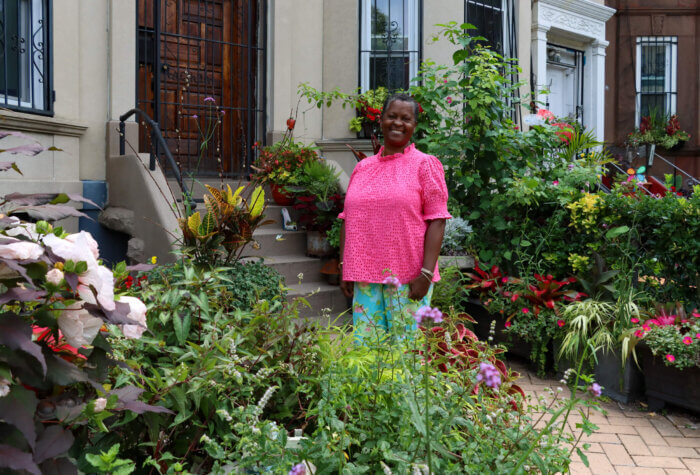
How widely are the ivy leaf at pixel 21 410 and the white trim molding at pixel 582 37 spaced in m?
10.9

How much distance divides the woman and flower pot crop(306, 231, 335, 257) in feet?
9.27

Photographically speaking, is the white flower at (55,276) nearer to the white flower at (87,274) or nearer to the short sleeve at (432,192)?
the white flower at (87,274)

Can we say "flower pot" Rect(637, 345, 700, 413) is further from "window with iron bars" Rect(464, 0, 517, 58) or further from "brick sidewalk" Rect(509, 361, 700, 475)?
"window with iron bars" Rect(464, 0, 517, 58)

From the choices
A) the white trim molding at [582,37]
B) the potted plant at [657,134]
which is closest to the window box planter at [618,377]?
the white trim molding at [582,37]

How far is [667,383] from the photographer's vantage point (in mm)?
4434

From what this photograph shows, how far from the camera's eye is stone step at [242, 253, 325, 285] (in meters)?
6.16

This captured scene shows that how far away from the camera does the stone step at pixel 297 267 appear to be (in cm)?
616

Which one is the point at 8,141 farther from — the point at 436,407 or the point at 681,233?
the point at 681,233

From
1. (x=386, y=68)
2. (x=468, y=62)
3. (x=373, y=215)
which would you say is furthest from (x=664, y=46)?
(x=373, y=215)

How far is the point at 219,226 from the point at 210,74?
437 cm

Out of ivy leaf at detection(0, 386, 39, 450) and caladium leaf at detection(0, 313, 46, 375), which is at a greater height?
caladium leaf at detection(0, 313, 46, 375)

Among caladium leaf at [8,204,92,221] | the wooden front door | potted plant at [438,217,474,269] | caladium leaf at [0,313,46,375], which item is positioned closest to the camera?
caladium leaf at [0,313,46,375]

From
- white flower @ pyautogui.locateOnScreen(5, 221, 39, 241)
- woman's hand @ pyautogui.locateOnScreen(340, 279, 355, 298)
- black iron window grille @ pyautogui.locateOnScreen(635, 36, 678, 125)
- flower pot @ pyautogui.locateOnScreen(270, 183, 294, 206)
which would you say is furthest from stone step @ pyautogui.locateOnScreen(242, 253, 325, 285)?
black iron window grille @ pyautogui.locateOnScreen(635, 36, 678, 125)

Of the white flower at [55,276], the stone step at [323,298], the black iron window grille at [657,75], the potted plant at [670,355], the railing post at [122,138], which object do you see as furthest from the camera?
the black iron window grille at [657,75]
